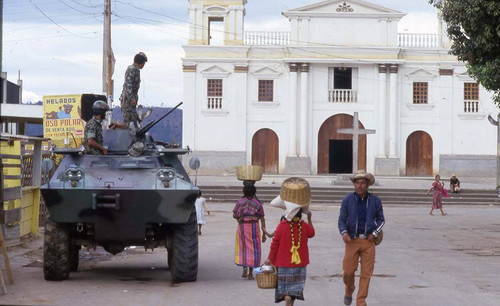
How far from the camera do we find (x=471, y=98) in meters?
50.5

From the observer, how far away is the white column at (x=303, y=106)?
49.3 m

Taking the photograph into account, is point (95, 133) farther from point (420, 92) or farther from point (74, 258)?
point (420, 92)

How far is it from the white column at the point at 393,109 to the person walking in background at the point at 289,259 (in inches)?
1608

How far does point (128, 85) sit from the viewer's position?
1371cm

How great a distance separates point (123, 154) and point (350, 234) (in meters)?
4.49

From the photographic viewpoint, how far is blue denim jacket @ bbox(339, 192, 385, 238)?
10.1m

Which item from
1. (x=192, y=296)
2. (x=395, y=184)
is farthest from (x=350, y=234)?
(x=395, y=184)

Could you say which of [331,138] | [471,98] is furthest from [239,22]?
[471,98]

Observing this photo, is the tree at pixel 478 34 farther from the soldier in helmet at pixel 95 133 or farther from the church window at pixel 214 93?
the church window at pixel 214 93

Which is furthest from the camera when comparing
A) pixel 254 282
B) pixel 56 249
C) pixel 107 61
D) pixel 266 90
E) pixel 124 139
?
pixel 266 90

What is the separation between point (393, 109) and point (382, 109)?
605 millimetres

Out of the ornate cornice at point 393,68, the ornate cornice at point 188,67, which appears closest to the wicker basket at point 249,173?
the ornate cornice at point 188,67

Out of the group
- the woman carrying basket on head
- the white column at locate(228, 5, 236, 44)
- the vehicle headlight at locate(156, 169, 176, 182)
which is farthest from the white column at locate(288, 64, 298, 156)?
the woman carrying basket on head

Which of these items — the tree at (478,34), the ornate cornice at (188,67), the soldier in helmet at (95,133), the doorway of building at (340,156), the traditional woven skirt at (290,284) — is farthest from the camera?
the doorway of building at (340,156)
